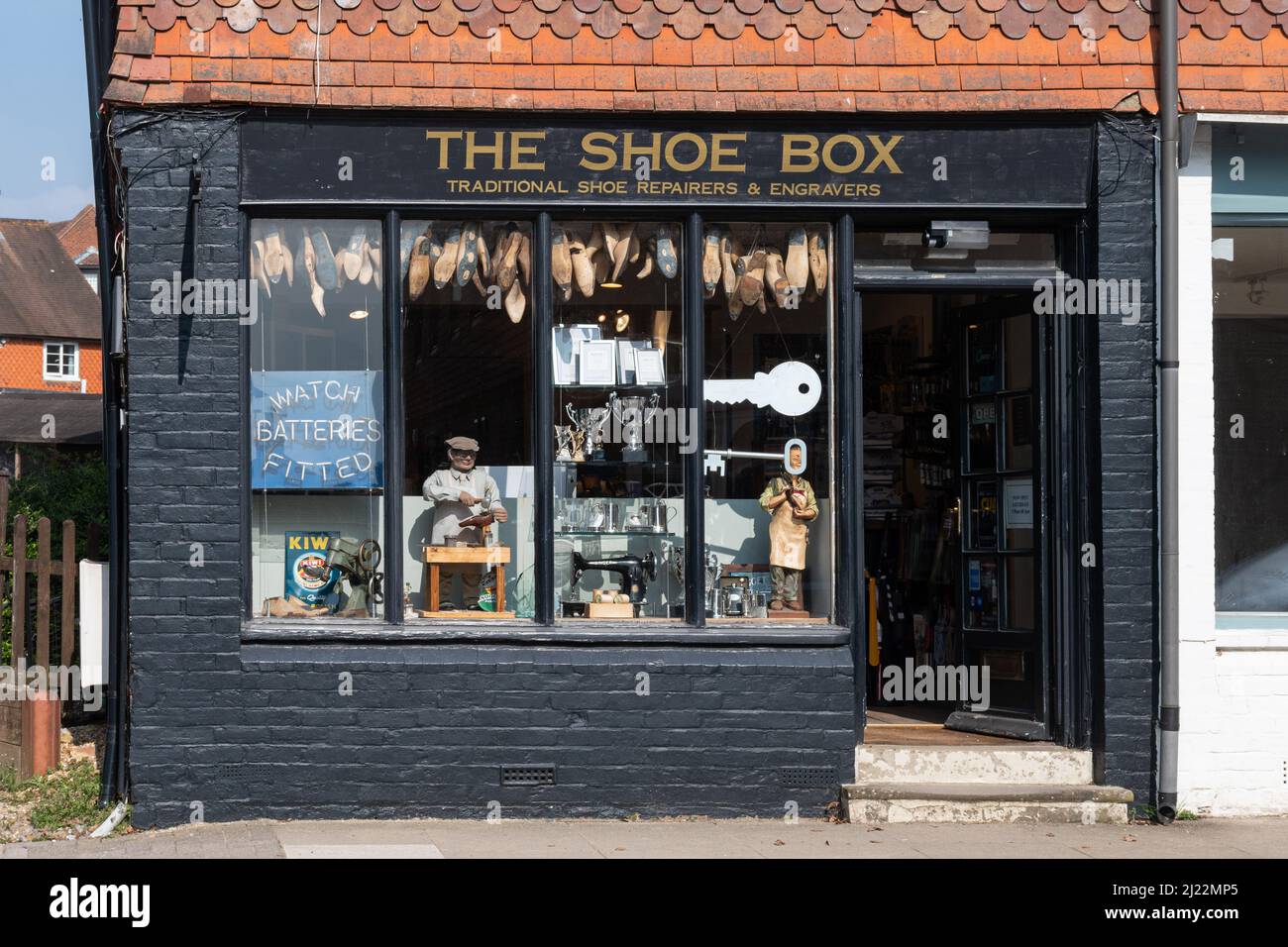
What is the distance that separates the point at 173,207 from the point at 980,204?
15.4 ft

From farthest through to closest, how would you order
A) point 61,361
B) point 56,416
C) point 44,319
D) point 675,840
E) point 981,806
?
point 61,361
point 44,319
point 56,416
point 981,806
point 675,840

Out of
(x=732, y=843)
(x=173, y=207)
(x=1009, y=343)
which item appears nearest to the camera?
(x=732, y=843)

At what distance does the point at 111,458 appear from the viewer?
8.48m

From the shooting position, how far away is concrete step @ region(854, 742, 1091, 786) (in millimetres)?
8328

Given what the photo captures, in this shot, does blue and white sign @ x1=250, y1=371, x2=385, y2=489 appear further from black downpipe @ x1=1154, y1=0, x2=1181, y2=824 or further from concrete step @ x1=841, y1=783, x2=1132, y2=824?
black downpipe @ x1=1154, y1=0, x2=1181, y2=824

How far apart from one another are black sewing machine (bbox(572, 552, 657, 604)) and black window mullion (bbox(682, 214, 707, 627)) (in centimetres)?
23

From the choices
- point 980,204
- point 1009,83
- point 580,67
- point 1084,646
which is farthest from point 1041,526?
point 580,67

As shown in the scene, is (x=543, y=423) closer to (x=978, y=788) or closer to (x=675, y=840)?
(x=675, y=840)

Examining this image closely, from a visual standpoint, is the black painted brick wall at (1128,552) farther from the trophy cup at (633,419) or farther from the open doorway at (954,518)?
the trophy cup at (633,419)

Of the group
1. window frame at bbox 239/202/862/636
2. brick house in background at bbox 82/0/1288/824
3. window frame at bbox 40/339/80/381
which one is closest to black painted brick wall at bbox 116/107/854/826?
brick house in background at bbox 82/0/1288/824

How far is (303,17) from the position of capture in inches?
322

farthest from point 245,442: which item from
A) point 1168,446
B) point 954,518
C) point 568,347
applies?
point 1168,446

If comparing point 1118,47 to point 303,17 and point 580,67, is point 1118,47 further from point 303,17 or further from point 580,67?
point 303,17

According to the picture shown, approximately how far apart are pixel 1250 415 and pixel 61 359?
48024mm
